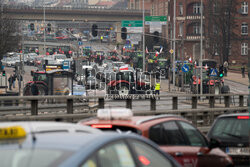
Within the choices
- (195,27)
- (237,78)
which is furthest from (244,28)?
(237,78)

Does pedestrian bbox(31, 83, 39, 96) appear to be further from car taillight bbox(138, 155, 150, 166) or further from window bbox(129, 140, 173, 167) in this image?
car taillight bbox(138, 155, 150, 166)

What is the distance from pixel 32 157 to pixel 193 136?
505 cm

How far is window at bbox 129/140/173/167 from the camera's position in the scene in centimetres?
543

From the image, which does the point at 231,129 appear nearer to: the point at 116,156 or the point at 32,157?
the point at 116,156

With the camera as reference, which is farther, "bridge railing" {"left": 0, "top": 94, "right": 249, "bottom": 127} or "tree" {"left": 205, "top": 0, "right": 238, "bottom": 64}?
"tree" {"left": 205, "top": 0, "right": 238, "bottom": 64}

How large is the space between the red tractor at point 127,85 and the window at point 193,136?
30.4 meters

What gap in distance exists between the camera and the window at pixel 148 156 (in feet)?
17.8

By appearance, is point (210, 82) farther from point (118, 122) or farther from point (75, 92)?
point (118, 122)

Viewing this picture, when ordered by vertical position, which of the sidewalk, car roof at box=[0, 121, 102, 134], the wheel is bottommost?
the sidewalk

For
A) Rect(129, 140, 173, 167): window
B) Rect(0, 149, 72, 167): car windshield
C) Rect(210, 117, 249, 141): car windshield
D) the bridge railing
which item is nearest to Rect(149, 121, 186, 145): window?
Rect(129, 140, 173, 167): window

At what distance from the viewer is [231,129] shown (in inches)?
435

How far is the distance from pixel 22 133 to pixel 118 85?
117 feet

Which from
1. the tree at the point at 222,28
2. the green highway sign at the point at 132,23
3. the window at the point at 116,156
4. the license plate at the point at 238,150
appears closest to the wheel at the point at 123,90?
the license plate at the point at 238,150

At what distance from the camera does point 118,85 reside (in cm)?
4038
